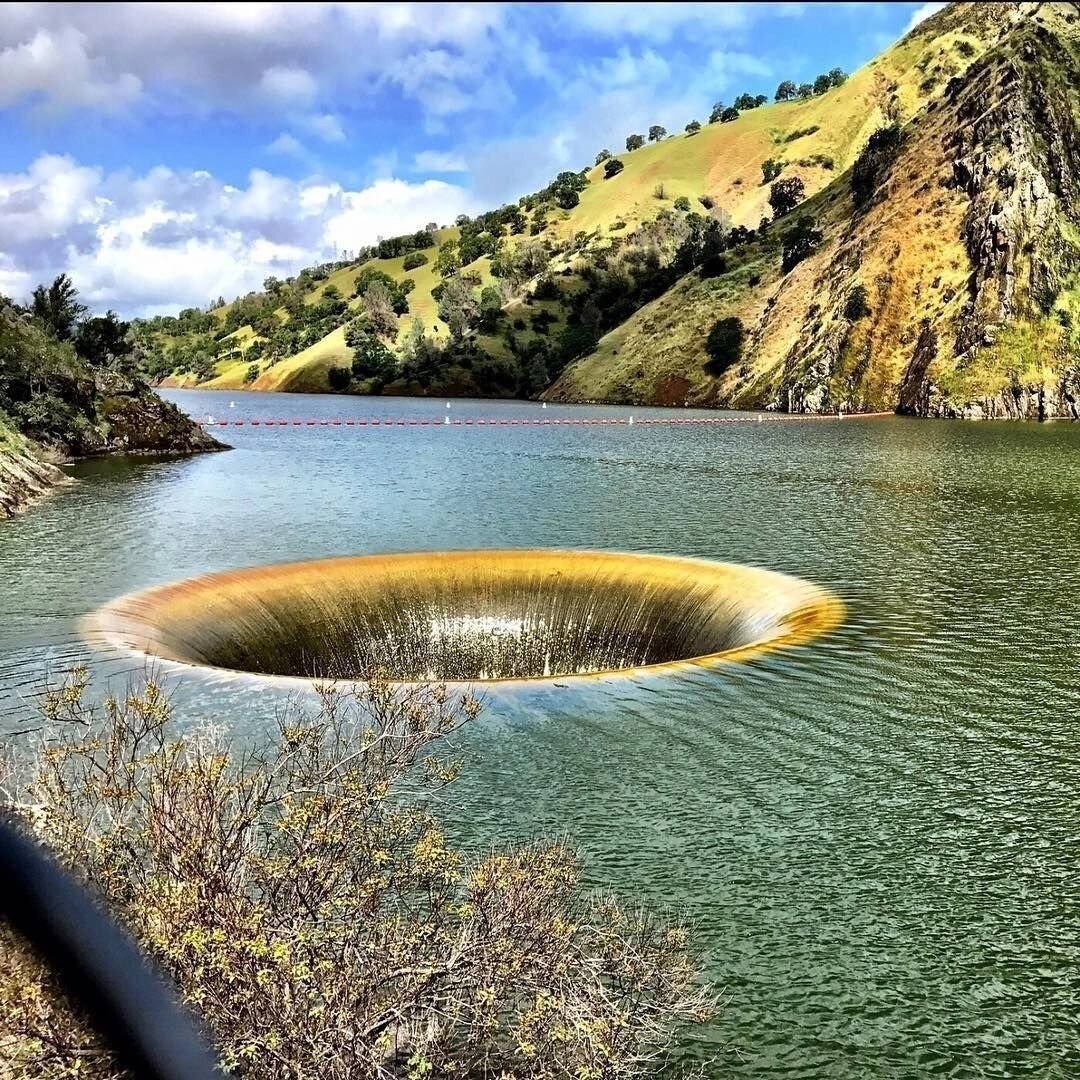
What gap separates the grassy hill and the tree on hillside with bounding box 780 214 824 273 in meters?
0.37

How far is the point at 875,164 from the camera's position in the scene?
105875mm

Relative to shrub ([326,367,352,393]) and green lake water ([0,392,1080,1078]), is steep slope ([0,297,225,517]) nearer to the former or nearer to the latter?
green lake water ([0,392,1080,1078])

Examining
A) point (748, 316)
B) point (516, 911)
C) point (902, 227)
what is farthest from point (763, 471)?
point (748, 316)

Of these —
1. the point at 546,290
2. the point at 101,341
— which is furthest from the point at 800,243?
the point at 101,341

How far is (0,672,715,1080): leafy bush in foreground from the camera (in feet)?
20.7

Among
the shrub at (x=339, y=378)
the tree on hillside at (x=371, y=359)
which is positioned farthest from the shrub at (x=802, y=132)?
the shrub at (x=339, y=378)

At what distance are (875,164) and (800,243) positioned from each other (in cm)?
1136

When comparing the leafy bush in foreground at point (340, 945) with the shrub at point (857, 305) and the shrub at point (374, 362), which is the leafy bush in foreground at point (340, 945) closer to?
the shrub at point (857, 305)

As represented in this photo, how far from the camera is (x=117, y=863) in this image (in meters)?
7.39

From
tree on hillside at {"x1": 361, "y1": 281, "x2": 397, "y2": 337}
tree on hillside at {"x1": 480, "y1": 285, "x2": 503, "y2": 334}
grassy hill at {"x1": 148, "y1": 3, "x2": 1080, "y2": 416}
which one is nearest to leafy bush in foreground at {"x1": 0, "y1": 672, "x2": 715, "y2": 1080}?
grassy hill at {"x1": 148, "y1": 3, "x2": 1080, "y2": 416}

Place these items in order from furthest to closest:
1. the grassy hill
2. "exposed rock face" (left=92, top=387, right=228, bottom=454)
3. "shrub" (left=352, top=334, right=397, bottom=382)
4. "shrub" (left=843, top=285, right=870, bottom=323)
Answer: "shrub" (left=352, top=334, right=397, bottom=382), "shrub" (left=843, top=285, right=870, bottom=323), the grassy hill, "exposed rock face" (left=92, top=387, right=228, bottom=454)

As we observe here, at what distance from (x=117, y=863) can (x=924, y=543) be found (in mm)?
26721

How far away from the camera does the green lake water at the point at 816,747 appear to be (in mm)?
9789

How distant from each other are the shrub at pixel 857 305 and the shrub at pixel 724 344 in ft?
65.2
